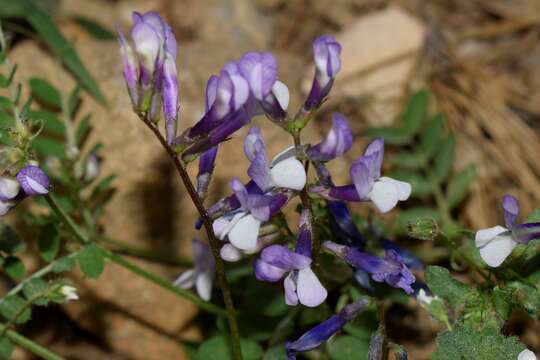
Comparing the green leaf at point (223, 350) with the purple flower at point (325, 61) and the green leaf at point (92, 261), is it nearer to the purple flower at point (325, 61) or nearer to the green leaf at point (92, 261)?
the green leaf at point (92, 261)

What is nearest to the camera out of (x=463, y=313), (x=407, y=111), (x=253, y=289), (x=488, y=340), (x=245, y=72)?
(x=245, y=72)

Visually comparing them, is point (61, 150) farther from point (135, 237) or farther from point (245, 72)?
point (245, 72)

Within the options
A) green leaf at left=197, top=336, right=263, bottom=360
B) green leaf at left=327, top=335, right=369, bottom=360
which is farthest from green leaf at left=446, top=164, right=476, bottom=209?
green leaf at left=197, top=336, right=263, bottom=360

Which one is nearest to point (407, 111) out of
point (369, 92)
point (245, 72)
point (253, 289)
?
point (369, 92)

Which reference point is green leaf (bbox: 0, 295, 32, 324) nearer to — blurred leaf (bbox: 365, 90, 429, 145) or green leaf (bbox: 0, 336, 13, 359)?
green leaf (bbox: 0, 336, 13, 359)

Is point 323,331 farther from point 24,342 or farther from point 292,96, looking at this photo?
point 292,96

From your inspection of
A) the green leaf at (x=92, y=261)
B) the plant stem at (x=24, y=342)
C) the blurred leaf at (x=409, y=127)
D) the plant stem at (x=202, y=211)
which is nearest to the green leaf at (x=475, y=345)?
the plant stem at (x=202, y=211)
